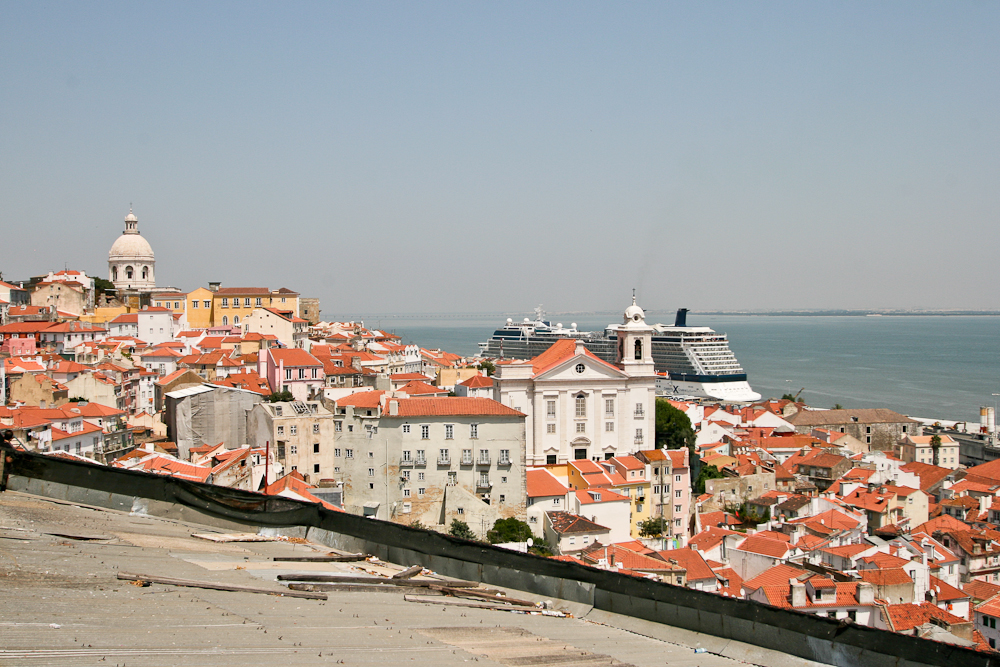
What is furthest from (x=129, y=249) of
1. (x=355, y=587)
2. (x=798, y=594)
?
(x=355, y=587)

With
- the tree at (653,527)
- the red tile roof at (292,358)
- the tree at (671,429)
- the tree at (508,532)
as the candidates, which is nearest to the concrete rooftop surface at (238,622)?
the tree at (508,532)

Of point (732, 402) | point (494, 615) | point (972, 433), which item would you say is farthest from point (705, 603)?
point (732, 402)

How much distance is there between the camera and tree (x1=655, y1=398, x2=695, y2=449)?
89.4 ft

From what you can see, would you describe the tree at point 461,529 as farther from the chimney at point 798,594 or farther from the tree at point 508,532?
the chimney at point 798,594

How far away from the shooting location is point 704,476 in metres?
25.4

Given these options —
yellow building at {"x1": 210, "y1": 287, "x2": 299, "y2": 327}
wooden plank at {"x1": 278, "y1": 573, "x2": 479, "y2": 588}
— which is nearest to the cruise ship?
yellow building at {"x1": 210, "y1": 287, "x2": 299, "y2": 327}

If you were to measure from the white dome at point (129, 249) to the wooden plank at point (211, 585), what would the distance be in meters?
43.1

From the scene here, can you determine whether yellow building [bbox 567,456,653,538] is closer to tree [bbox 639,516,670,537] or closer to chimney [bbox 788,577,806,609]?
tree [bbox 639,516,670,537]

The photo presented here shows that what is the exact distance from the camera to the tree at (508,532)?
1766cm

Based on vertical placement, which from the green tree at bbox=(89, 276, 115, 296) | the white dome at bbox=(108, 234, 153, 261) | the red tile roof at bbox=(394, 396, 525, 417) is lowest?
the red tile roof at bbox=(394, 396, 525, 417)

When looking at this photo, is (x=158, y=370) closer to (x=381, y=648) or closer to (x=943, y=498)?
(x=943, y=498)

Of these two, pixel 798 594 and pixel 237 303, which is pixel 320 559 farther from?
pixel 237 303

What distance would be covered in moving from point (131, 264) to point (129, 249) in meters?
0.75

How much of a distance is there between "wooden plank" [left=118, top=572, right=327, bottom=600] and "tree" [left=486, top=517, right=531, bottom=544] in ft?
47.6
